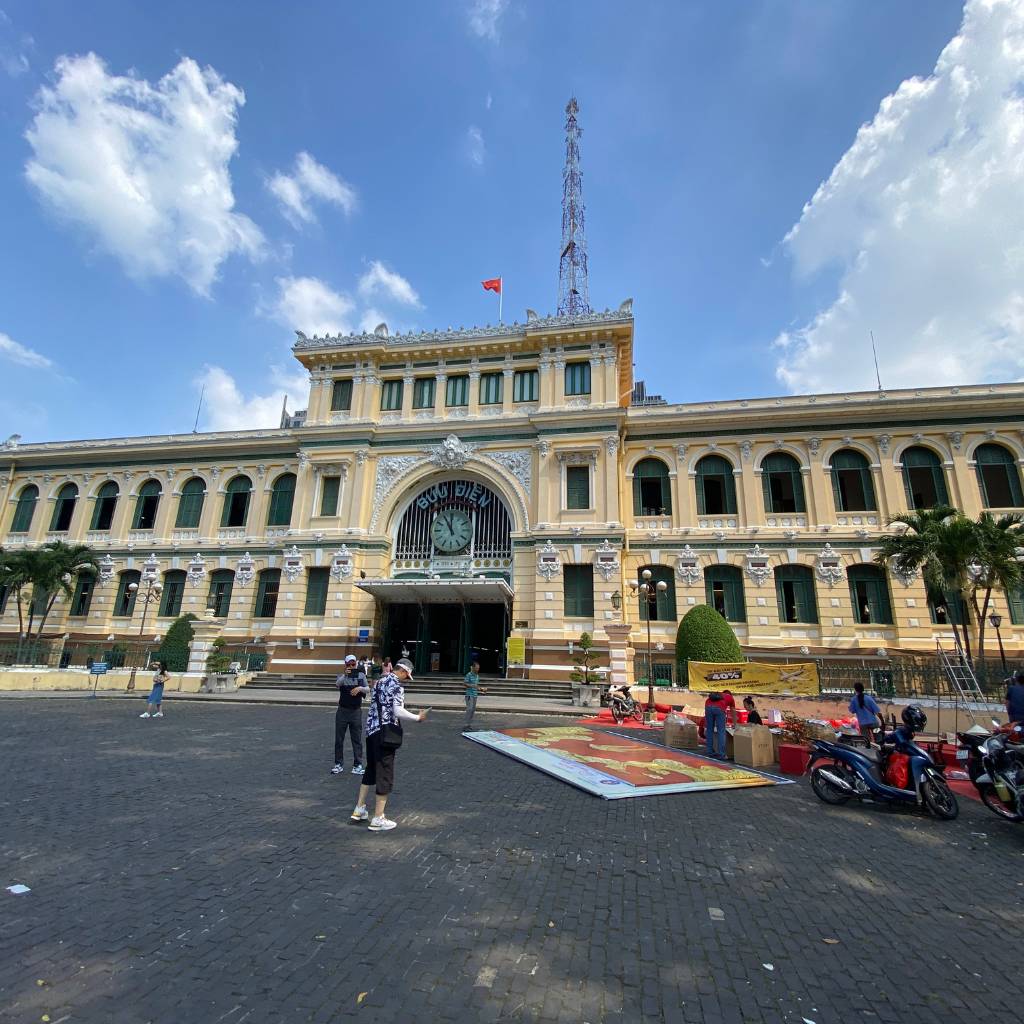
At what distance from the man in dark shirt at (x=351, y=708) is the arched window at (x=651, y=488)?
21080 millimetres

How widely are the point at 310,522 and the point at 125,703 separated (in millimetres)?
11790

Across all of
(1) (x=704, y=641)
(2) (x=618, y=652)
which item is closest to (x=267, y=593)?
(2) (x=618, y=652)

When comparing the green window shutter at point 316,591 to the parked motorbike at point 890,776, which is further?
the green window shutter at point 316,591

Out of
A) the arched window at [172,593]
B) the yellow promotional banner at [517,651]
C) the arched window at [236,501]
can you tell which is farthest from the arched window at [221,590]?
the yellow promotional banner at [517,651]

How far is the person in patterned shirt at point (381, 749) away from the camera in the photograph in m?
6.74

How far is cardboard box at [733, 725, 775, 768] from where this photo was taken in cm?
1133

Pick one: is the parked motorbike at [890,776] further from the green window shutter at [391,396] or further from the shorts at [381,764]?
the green window shutter at [391,396]

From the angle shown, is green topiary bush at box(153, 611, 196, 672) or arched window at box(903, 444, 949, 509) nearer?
arched window at box(903, 444, 949, 509)

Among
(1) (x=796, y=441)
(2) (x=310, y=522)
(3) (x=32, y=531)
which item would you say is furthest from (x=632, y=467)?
(3) (x=32, y=531)

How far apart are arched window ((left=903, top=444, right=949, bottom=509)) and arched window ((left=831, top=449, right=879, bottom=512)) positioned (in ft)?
5.02

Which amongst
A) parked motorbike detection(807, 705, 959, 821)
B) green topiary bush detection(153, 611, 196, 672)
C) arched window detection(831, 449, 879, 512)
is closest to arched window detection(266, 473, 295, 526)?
green topiary bush detection(153, 611, 196, 672)

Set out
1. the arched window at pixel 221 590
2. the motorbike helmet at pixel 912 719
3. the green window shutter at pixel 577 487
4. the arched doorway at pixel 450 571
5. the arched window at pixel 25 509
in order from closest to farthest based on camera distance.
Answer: the motorbike helmet at pixel 912 719, the green window shutter at pixel 577 487, the arched doorway at pixel 450 571, the arched window at pixel 221 590, the arched window at pixel 25 509

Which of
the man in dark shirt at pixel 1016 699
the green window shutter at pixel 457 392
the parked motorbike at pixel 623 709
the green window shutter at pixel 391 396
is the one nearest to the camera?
the man in dark shirt at pixel 1016 699

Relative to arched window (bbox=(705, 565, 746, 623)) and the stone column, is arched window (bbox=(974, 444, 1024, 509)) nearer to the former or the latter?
arched window (bbox=(705, 565, 746, 623))
